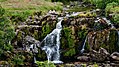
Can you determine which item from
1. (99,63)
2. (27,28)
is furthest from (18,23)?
(99,63)

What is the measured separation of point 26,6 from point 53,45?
19303mm

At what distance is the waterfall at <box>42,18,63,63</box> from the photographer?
190 ft

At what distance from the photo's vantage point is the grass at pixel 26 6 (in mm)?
70512

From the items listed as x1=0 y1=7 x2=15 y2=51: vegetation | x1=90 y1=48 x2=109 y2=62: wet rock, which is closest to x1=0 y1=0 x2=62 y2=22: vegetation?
x1=0 y1=7 x2=15 y2=51: vegetation

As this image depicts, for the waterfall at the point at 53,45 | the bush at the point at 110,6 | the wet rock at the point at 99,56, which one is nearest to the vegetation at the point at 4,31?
the waterfall at the point at 53,45

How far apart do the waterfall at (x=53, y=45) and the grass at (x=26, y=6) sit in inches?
407

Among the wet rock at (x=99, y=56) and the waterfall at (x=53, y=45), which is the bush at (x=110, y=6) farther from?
the wet rock at (x=99, y=56)

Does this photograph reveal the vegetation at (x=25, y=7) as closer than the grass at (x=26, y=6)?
Yes

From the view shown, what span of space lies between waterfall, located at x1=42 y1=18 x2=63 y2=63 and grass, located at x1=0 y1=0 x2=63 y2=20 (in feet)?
33.9

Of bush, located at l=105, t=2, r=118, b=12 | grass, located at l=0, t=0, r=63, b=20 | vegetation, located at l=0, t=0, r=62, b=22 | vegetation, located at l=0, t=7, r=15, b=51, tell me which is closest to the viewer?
vegetation, located at l=0, t=7, r=15, b=51

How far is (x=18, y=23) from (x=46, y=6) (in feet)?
48.2

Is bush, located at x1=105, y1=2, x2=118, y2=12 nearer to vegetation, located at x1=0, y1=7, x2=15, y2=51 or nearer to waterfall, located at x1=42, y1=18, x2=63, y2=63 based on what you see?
waterfall, located at x1=42, y1=18, x2=63, y2=63

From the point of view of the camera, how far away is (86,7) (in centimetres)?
7794

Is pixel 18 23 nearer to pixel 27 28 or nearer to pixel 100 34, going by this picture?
pixel 27 28
